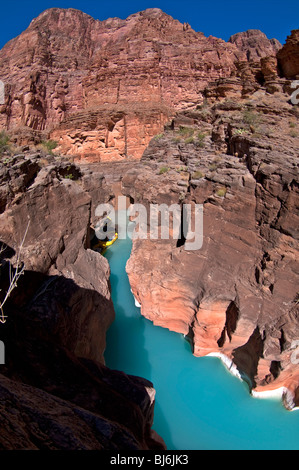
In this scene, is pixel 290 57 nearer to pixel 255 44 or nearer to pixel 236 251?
pixel 236 251

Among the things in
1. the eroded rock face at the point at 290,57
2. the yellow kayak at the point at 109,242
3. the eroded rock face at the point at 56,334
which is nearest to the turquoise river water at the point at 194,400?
the eroded rock face at the point at 56,334

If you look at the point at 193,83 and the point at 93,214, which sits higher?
the point at 193,83

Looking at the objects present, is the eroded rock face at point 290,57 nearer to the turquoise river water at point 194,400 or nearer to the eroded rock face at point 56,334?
the eroded rock face at point 56,334

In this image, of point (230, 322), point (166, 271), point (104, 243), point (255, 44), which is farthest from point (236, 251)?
point (255, 44)

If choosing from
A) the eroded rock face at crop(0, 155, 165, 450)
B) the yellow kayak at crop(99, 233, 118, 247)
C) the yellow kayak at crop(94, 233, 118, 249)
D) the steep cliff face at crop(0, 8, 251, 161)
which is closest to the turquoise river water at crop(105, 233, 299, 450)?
the eroded rock face at crop(0, 155, 165, 450)

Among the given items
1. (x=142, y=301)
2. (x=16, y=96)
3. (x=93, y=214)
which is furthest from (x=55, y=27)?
(x=142, y=301)
